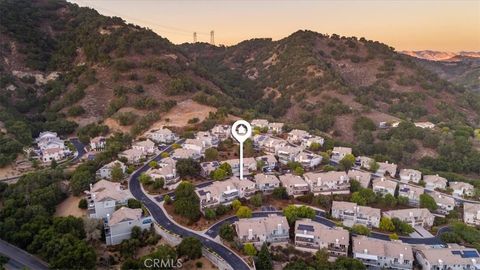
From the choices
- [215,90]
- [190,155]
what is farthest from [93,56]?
[190,155]

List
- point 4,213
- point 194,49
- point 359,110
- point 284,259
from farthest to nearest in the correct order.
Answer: point 194,49
point 359,110
point 4,213
point 284,259

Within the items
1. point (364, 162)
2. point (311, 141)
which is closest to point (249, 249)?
point (364, 162)

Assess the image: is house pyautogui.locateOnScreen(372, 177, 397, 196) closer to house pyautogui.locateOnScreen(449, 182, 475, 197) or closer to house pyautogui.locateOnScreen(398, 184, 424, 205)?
house pyautogui.locateOnScreen(398, 184, 424, 205)

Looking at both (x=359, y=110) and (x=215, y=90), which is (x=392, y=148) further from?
(x=215, y=90)

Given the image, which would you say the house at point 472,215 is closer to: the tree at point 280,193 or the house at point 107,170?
the tree at point 280,193

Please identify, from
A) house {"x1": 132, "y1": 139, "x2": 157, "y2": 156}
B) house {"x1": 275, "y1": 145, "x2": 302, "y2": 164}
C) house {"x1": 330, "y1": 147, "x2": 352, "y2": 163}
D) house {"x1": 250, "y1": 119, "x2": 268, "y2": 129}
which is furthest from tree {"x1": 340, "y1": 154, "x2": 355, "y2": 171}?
house {"x1": 132, "y1": 139, "x2": 157, "y2": 156}

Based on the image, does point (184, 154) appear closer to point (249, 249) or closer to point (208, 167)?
point (208, 167)

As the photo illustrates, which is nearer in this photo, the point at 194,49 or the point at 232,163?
the point at 232,163

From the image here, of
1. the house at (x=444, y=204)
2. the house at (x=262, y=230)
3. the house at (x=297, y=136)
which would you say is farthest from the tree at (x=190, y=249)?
the house at (x=297, y=136)

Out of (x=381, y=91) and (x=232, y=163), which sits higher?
(x=381, y=91)
